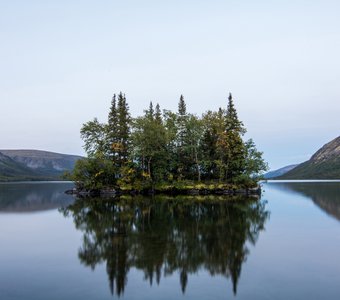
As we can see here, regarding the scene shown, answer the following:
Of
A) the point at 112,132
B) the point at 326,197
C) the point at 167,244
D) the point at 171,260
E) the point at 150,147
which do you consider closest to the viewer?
the point at 171,260

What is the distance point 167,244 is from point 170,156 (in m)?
69.0

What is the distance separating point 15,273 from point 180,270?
8.02 m

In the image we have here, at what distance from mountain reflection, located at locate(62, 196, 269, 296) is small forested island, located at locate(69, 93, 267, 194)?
1949 inches

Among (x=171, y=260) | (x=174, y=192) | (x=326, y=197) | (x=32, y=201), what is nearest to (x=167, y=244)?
(x=171, y=260)

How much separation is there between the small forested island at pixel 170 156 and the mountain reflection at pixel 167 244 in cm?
4949

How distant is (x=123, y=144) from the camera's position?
93.4m

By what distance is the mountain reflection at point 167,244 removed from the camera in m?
17.6

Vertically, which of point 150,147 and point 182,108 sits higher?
point 182,108

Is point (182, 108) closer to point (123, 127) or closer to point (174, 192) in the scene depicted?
point (123, 127)

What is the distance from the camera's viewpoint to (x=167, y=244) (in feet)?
77.5

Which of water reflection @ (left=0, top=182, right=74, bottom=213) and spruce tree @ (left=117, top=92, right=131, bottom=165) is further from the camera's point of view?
spruce tree @ (left=117, top=92, right=131, bottom=165)

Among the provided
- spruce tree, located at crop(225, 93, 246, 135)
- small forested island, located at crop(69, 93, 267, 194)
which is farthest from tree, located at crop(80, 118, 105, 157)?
spruce tree, located at crop(225, 93, 246, 135)

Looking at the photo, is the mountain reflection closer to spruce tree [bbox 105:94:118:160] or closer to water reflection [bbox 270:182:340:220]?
water reflection [bbox 270:182:340:220]

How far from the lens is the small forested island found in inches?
3465
